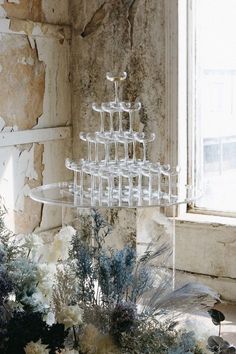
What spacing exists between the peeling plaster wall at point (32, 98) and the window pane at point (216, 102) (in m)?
0.92

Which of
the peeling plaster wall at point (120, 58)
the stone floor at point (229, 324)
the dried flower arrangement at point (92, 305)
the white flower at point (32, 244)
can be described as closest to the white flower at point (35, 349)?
the dried flower arrangement at point (92, 305)

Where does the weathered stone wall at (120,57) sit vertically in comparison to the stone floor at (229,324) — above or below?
above

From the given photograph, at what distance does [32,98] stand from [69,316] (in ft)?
8.95

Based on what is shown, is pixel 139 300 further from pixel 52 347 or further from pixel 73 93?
pixel 73 93

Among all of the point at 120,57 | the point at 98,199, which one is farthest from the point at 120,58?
the point at 98,199

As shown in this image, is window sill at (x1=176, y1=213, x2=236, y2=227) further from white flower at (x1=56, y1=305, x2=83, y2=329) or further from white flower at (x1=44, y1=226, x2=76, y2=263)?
white flower at (x1=56, y1=305, x2=83, y2=329)

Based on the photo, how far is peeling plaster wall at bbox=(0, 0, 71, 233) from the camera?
144 inches

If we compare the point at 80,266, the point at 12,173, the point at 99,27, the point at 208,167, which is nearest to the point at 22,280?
the point at 80,266

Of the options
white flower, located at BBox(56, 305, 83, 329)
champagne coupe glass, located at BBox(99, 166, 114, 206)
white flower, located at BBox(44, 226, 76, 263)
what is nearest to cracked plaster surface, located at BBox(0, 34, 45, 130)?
champagne coupe glass, located at BBox(99, 166, 114, 206)

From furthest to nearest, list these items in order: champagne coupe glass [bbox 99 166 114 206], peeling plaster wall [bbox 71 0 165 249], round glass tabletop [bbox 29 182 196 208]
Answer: peeling plaster wall [bbox 71 0 165 249] → champagne coupe glass [bbox 99 166 114 206] → round glass tabletop [bbox 29 182 196 208]

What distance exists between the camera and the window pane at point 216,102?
3.81 m

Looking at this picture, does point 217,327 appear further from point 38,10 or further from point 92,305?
point 38,10

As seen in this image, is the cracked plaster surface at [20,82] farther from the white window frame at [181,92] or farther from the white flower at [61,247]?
the white flower at [61,247]

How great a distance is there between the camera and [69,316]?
1.29 m
